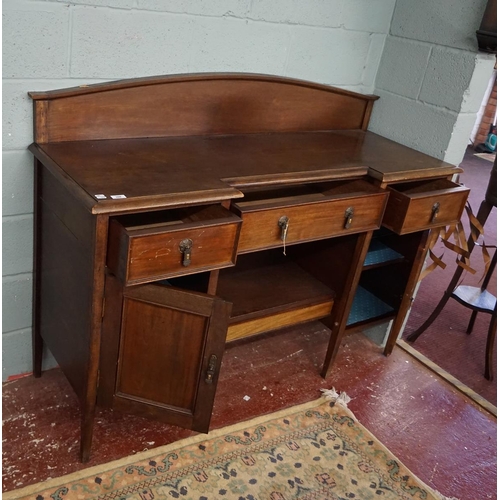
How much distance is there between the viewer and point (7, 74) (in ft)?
5.32

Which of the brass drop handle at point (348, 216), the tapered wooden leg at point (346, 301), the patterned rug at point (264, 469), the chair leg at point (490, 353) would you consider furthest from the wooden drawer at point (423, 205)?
the patterned rug at point (264, 469)

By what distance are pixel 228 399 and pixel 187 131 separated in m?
0.98

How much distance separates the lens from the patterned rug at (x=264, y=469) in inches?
67.5

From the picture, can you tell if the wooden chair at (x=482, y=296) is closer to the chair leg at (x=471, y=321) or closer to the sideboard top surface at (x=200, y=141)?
the chair leg at (x=471, y=321)

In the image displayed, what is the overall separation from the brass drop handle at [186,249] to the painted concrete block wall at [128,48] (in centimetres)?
61

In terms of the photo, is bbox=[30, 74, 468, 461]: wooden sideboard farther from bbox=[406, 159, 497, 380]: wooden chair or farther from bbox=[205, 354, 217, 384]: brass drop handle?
bbox=[406, 159, 497, 380]: wooden chair

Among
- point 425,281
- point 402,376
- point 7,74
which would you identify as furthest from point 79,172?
point 425,281

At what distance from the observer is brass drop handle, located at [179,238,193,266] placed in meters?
1.52

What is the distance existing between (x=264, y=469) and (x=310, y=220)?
82 cm

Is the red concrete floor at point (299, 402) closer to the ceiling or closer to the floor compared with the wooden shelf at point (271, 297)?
closer to the floor

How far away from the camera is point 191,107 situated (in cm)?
196

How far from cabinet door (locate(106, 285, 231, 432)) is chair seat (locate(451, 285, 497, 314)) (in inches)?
56.9

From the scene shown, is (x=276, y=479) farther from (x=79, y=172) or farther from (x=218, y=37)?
Answer: (x=218, y=37)

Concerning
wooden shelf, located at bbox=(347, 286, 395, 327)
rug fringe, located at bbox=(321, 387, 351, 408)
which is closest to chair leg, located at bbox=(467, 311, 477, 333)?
wooden shelf, located at bbox=(347, 286, 395, 327)
